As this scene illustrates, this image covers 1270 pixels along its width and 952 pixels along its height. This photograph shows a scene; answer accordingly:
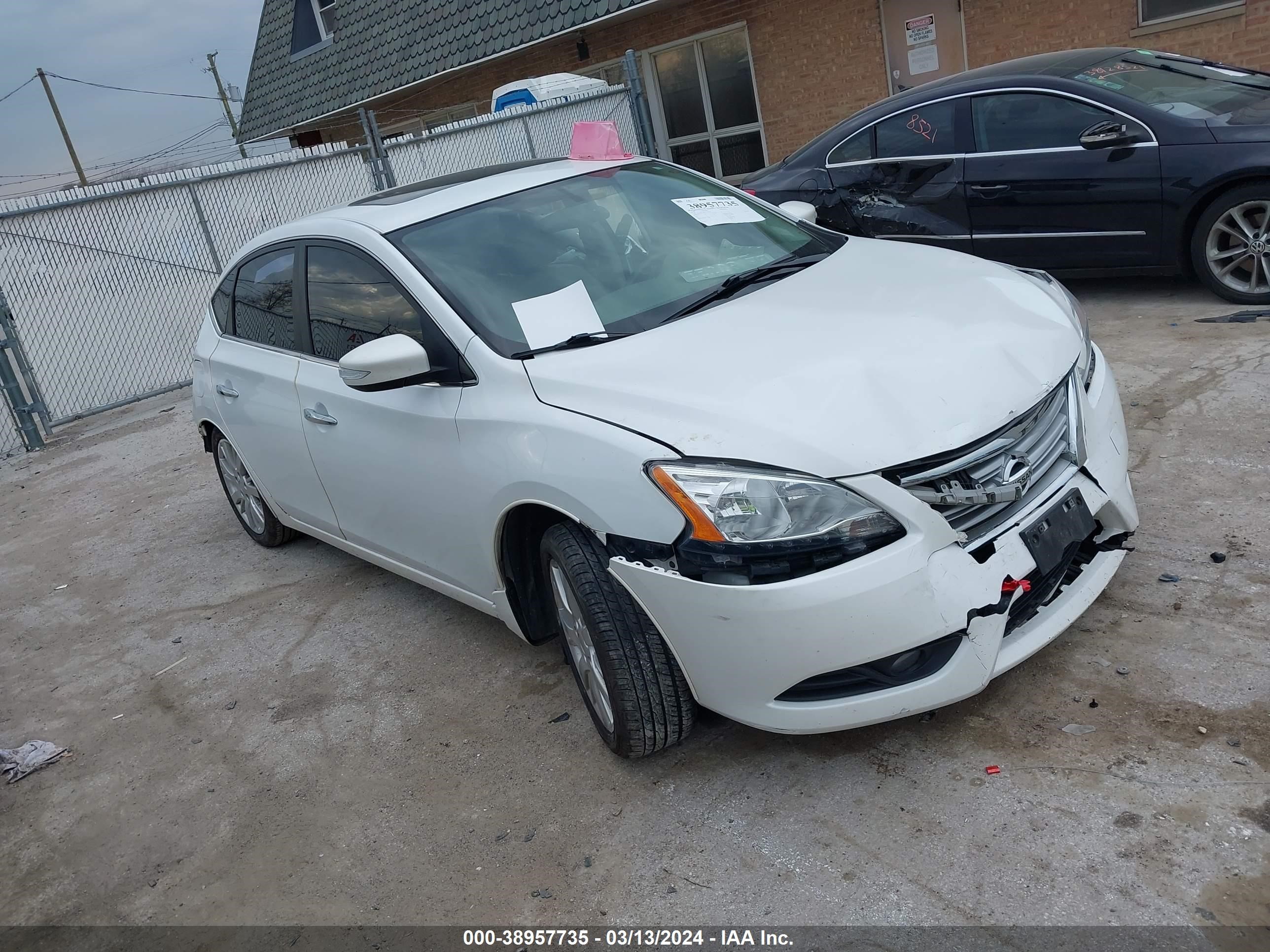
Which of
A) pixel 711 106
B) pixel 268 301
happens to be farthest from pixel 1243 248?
pixel 711 106

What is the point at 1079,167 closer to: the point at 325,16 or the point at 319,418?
the point at 319,418

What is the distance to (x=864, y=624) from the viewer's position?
2594 millimetres

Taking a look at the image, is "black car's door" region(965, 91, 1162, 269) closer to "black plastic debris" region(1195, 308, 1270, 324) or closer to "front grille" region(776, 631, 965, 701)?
"black plastic debris" region(1195, 308, 1270, 324)

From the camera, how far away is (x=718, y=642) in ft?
8.93

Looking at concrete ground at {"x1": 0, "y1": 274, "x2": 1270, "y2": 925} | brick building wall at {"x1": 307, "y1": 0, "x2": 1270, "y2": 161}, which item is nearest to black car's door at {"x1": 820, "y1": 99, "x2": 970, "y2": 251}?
concrete ground at {"x1": 0, "y1": 274, "x2": 1270, "y2": 925}

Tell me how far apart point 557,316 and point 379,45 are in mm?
16092

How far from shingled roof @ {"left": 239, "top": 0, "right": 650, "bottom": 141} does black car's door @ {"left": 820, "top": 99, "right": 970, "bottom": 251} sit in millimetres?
6331

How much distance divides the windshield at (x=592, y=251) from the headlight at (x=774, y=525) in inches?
36.1

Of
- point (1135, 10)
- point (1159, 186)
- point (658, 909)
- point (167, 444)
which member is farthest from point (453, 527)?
point (1135, 10)

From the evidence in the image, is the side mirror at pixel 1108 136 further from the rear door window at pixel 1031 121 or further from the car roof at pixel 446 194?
the car roof at pixel 446 194

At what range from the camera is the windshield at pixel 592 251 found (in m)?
3.47

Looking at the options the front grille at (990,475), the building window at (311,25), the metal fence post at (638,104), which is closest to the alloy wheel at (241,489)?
the front grille at (990,475)

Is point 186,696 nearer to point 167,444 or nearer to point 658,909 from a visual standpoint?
point 658,909

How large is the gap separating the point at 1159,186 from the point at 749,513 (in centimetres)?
465
